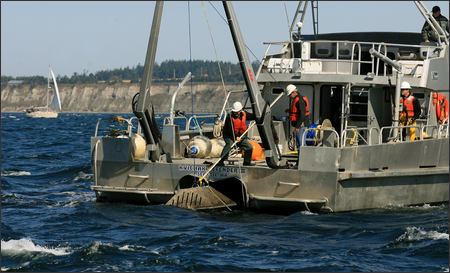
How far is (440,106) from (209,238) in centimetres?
860

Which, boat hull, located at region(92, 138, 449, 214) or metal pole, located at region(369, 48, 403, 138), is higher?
metal pole, located at region(369, 48, 403, 138)

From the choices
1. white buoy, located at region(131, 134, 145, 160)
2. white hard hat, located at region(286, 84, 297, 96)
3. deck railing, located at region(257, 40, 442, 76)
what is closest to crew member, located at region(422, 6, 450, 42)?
deck railing, located at region(257, 40, 442, 76)

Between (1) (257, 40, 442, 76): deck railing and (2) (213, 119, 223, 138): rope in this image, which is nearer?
(1) (257, 40, 442, 76): deck railing

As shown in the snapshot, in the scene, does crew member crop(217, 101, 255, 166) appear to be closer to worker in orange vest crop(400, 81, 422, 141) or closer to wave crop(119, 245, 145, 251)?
worker in orange vest crop(400, 81, 422, 141)

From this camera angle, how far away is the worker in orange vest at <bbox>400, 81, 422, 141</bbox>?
22375 mm

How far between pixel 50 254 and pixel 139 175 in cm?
566

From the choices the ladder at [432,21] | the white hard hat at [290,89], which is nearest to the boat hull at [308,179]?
the white hard hat at [290,89]

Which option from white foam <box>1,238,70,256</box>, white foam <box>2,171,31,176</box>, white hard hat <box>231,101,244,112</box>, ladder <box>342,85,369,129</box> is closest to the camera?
white foam <box>1,238,70,256</box>

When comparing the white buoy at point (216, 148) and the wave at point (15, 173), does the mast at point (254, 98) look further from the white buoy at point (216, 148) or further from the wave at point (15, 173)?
the wave at point (15, 173)

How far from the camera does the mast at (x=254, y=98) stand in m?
20.2

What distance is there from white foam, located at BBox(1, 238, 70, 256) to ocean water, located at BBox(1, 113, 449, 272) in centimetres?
2

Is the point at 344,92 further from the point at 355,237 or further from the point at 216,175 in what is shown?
the point at 355,237

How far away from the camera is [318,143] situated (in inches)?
824

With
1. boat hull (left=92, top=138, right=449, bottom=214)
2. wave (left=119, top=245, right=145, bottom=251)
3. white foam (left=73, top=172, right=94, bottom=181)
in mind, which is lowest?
white foam (left=73, top=172, right=94, bottom=181)
